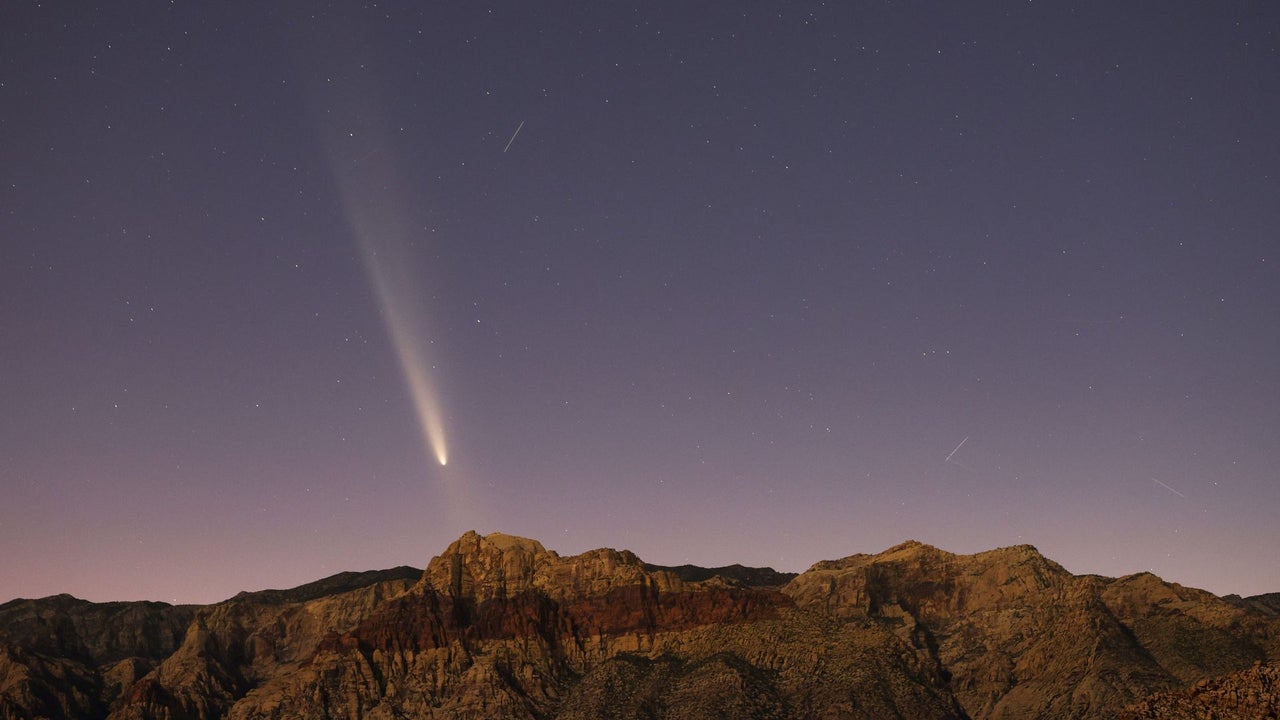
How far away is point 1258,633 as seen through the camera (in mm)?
155625

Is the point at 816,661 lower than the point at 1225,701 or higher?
higher

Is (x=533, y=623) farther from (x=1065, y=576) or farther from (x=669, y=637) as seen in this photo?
(x=1065, y=576)

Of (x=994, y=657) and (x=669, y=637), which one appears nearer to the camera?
(x=994, y=657)

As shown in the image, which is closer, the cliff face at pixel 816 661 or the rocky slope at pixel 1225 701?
the rocky slope at pixel 1225 701

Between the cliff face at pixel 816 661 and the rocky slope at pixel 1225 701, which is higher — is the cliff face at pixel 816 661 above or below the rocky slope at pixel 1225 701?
above

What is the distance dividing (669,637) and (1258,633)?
90.4 metres

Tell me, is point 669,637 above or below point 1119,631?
above

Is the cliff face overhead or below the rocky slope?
overhead

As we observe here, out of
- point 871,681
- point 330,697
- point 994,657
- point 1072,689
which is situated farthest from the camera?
point 330,697

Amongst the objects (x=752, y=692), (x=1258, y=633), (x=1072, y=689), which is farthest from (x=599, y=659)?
(x=1258, y=633)

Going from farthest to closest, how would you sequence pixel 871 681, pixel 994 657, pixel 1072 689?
pixel 994 657
pixel 871 681
pixel 1072 689

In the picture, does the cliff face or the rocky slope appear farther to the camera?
the cliff face

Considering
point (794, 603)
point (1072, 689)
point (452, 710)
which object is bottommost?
point (1072, 689)

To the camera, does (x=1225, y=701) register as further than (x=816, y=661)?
No
